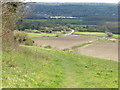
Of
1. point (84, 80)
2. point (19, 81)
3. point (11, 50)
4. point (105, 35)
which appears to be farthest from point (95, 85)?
point (105, 35)

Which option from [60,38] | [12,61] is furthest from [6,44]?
[60,38]

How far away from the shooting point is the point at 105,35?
66.9 metres

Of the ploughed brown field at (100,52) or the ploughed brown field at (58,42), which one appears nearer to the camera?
the ploughed brown field at (100,52)

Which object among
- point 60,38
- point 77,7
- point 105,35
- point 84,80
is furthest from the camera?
point 77,7

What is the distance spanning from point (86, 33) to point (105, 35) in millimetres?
7190

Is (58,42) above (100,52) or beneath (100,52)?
beneath

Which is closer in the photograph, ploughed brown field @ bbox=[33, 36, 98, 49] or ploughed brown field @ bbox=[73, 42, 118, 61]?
ploughed brown field @ bbox=[73, 42, 118, 61]

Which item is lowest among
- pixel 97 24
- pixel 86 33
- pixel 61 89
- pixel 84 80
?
pixel 86 33

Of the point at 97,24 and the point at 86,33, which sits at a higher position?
the point at 97,24

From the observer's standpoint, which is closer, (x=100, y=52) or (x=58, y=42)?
(x=100, y=52)

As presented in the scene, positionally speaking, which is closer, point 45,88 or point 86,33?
point 45,88

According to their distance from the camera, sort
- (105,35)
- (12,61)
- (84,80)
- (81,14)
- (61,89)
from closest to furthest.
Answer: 1. (61,89)
2. (84,80)
3. (12,61)
4. (105,35)
5. (81,14)

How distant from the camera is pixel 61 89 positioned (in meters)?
9.45

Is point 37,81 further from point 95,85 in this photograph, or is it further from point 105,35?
point 105,35
